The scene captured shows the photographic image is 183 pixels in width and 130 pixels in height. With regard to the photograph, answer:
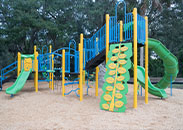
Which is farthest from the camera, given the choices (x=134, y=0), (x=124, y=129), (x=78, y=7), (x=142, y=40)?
(x=78, y=7)

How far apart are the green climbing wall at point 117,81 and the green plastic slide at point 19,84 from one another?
4708mm

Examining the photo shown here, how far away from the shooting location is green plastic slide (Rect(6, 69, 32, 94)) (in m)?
8.77

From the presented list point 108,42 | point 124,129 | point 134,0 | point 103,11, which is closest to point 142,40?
point 108,42

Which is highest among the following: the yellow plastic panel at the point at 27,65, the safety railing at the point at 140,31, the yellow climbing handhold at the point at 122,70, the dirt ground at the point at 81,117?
the safety railing at the point at 140,31

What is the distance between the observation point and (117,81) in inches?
250

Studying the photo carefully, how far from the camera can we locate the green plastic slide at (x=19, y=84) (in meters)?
8.77

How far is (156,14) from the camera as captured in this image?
19891 millimetres

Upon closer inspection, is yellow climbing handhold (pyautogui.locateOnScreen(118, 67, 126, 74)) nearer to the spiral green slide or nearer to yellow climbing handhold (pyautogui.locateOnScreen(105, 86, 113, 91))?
yellow climbing handhold (pyautogui.locateOnScreen(105, 86, 113, 91))

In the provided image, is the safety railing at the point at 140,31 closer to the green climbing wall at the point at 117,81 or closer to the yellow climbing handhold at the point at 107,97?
the green climbing wall at the point at 117,81

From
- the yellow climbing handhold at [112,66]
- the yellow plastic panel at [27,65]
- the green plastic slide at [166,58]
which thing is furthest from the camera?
the yellow plastic panel at [27,65]

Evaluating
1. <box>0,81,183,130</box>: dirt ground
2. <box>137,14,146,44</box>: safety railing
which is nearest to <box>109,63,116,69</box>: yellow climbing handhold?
<box>137,14,146,44</box>: safety railing

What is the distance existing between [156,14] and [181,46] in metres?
5.05

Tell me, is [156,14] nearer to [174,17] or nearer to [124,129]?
[174,17]

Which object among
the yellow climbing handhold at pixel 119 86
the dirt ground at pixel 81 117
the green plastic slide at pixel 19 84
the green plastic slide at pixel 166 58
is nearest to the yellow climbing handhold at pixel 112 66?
the yellow climbing handhold at pixel 119 86
